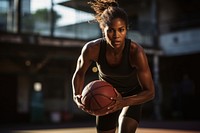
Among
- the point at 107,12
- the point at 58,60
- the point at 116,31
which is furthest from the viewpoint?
the point at 58,60

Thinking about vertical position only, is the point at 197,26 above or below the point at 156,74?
above

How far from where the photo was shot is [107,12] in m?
3.62

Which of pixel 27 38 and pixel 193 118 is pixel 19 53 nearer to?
pixel 27 38

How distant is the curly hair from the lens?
11.3 feet

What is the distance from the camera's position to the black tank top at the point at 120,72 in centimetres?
374

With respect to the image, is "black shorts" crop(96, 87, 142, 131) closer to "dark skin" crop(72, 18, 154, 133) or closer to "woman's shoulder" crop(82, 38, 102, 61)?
"dark skin" crop(72, 18, 154, 133)

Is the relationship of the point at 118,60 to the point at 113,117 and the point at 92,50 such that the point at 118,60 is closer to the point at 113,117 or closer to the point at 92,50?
the point at 92,50

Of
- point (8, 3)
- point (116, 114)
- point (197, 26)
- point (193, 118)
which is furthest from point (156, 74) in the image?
point (116, 114)

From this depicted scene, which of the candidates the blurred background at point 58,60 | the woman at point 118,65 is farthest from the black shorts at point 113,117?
the blurred background at point 58,60

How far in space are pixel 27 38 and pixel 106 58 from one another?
1208cm

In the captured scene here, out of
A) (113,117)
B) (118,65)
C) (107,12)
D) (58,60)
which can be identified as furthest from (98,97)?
(58,60)

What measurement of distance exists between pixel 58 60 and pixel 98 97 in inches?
592

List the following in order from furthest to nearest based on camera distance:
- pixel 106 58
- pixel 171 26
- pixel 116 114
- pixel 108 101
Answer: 1. pixel 171 26
2. pixel 116 114
3. pixel 106 58
4. pixel 108 101

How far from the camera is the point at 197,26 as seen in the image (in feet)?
70.3
